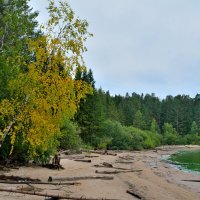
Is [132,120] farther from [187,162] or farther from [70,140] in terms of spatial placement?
[70,140]

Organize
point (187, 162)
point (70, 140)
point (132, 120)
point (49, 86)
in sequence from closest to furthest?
1. point (49, 86)
2. point (70, 140)
3. point (187, 162)
4. point (132, 120)

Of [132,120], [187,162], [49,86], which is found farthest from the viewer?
[132,120]

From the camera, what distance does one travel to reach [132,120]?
449ft

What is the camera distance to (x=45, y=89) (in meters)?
17.2

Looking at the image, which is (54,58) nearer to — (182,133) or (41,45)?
(41,45)

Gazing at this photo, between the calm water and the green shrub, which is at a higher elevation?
the green shrub

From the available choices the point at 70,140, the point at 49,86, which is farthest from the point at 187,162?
the point at 49,86

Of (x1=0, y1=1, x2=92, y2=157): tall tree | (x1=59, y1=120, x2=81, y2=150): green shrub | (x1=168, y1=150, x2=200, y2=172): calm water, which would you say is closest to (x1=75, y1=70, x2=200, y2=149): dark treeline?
(x1=168, y1=150, x2=200, y2=172): calm water

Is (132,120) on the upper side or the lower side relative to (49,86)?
upper

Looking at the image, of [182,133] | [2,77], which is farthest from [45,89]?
[182,133]

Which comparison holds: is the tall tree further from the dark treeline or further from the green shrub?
the dark treeline

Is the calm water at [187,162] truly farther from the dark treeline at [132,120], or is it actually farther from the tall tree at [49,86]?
the tall tree at [49,86]

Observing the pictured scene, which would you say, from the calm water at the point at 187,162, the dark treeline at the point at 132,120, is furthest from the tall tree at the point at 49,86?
the dark treeline at the point at 132,120

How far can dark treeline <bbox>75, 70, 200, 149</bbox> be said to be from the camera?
7275 centimetres
